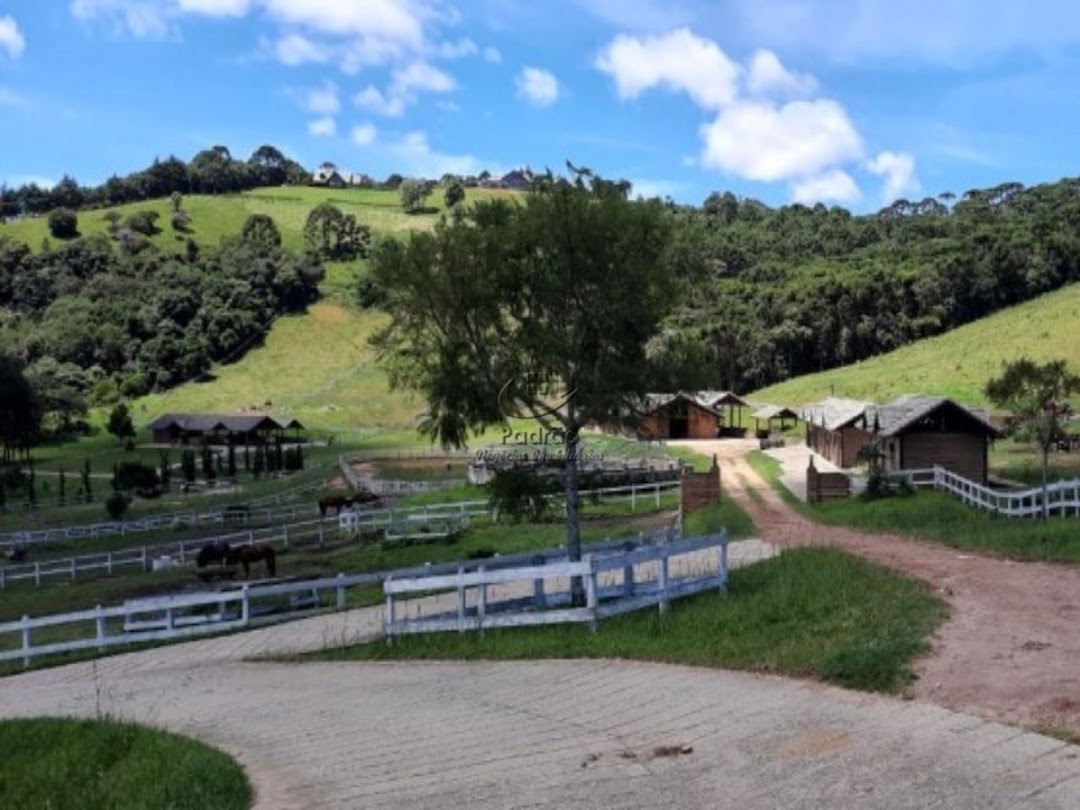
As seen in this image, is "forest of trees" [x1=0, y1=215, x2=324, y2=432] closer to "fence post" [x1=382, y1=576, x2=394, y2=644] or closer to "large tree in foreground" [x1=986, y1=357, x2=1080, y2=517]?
"large tree in foreground" [x1=986, y1=357, x2=1080, y2=517]

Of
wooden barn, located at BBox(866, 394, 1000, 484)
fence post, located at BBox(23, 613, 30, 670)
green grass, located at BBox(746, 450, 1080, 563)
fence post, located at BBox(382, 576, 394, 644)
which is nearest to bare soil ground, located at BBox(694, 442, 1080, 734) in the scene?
green grass, located at BBox(746, 450, 1080, 563)

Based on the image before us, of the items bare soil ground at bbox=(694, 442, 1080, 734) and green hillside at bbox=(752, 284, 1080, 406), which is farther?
green hillside at bbox=(752, 284, 1080, 406)

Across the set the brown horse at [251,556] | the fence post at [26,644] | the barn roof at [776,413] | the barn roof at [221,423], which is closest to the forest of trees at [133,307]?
the barn roof at [221,423]

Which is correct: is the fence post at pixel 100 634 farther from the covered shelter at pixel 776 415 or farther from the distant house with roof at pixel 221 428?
the distant house with roof at pixel 221 428

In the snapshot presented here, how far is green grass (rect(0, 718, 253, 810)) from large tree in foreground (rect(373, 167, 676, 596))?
867 cm

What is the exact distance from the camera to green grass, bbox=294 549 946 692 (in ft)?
34.0

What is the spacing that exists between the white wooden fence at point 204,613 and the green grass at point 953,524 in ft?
21.3

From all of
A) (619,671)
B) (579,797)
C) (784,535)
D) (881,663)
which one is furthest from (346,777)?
(784,535)

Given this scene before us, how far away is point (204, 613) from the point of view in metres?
22.7

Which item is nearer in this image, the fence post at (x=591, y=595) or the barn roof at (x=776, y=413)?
the fence post at (x=591, y=595)

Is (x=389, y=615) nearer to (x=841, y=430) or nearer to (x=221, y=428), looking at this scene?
(x=841, y=430)

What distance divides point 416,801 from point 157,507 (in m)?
50.3

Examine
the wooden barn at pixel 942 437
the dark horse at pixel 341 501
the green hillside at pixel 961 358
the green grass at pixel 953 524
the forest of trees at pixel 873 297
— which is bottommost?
the dark horse at pixel 341 501

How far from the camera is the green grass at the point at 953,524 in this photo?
1912cm
